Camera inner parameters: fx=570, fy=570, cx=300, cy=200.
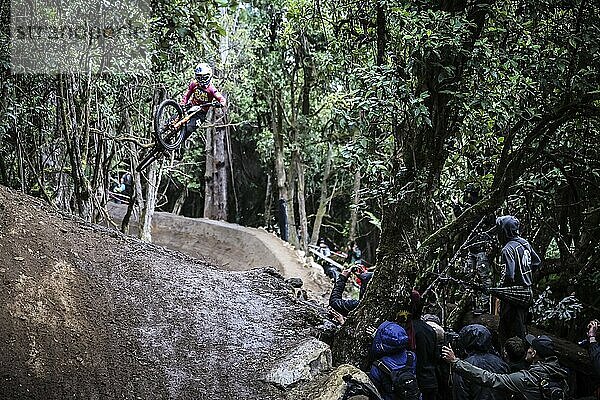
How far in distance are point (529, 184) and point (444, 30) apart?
7.05 feet

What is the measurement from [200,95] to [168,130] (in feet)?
3.10

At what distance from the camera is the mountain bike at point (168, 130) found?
932 centimetres

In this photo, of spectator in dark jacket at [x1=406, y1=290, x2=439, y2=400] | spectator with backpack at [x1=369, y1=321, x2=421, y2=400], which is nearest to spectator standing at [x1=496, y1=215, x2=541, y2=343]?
spectator in dark jacket at [x1=406, y1=290, x2=439, y2=400]

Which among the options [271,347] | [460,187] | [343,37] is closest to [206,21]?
[343,37]

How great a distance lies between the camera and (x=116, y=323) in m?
5.51

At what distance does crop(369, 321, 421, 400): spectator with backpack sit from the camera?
4445 millimetres

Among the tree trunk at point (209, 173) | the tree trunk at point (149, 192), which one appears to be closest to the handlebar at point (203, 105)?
the tree trunk at point (149, 192)

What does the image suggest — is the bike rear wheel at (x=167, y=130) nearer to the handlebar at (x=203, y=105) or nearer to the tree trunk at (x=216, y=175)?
the handlebar at (x=203, y=105)

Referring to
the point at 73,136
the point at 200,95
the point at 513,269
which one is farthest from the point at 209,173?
the point at 513,269

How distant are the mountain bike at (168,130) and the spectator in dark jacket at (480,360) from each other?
6.34 meters

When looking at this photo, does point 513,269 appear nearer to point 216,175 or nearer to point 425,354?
point 425,354

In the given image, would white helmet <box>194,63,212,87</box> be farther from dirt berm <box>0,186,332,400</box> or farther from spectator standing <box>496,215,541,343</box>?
spectator standing <box>496,215,541,343</box>

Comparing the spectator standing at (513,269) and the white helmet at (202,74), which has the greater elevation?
the white helmet at (202,74)

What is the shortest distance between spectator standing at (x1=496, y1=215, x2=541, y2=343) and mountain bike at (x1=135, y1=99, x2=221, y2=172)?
225 inches
